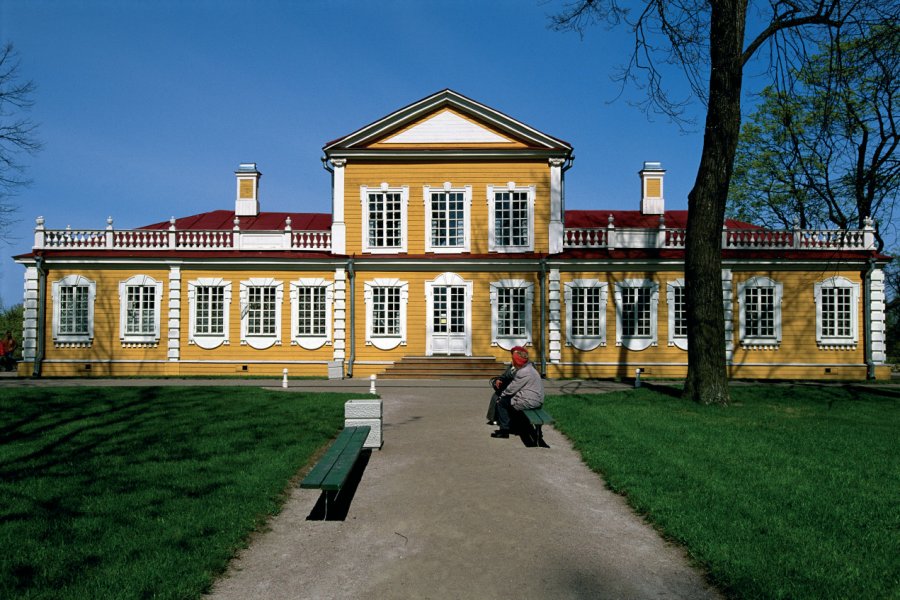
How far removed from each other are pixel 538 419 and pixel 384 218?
16.1 metres

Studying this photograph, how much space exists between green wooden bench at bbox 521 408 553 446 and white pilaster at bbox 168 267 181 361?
18172 millimetres

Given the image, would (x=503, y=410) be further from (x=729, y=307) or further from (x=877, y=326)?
(x=877, y=326)

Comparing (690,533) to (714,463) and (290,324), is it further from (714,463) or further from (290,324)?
(290,324)

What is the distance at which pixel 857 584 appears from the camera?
4.55 metres

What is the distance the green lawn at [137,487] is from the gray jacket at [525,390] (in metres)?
3.27

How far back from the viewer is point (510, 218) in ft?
80.8

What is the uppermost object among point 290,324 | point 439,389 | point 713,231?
point 713,231

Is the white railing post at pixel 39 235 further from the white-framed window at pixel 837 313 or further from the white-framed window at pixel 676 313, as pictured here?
the white-framed window at pixel 837 313

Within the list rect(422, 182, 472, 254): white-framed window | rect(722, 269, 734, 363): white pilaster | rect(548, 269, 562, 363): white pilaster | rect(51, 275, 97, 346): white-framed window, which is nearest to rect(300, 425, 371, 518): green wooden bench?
rect(548, 269, 562, 363): white pilaster

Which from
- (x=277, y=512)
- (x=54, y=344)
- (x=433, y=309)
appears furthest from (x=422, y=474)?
(x=54, y=344)

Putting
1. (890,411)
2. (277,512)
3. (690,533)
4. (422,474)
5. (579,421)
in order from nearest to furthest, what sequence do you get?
(690,533), (277,512), (422,474), (579,421), (890,411)

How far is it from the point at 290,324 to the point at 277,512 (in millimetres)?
18471

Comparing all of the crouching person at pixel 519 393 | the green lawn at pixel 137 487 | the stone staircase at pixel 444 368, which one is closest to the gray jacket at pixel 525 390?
the crouching person at pixel 519 393

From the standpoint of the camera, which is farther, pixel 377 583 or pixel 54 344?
pixel 54 344
